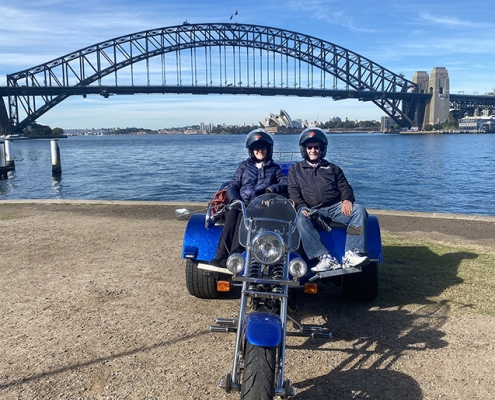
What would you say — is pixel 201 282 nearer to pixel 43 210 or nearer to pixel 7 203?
pixel 43 210

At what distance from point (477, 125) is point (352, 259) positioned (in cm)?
13169

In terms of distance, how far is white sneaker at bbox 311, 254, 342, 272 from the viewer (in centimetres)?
373

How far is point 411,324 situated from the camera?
13.1 feet

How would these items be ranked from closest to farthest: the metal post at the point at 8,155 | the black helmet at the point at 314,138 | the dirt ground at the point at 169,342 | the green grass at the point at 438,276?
1. the dirt ground at the point at 169,342
2. the green grass at the point at 438,276
3. the black helmet at the point at 314,138
4. the metal post at the point at 8,155

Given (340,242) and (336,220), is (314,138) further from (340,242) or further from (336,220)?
(340,242)

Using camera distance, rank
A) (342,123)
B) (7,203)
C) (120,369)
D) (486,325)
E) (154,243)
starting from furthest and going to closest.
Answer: (342,123) < (7,203) < (154,243) < (486,325) < (120,369)

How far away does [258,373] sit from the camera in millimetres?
2506

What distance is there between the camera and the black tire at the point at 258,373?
2453 millimetres

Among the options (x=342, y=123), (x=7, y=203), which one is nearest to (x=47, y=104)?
(x=7, y=203)

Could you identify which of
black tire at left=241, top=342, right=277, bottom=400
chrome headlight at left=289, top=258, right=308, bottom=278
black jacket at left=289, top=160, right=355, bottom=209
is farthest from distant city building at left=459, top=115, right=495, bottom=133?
black tire at left=241, top=342, right=277, bottom=400

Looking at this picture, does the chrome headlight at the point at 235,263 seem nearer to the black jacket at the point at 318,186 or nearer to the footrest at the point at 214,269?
the footrest at the point at 214,269

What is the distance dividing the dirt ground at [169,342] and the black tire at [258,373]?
49cm

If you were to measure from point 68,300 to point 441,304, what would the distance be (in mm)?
3415

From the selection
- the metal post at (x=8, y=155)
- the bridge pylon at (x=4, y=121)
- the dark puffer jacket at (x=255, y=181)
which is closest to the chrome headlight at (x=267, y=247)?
the dark puffer jacket at (x=255, y=181)
